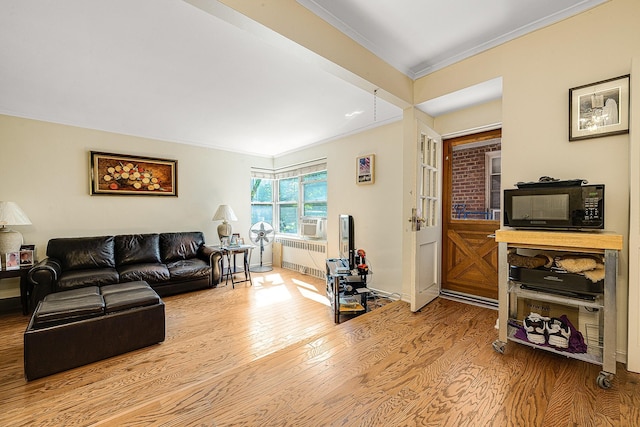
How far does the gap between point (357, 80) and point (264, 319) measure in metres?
2.65

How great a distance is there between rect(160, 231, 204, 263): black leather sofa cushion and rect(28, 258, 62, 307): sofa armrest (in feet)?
4.34

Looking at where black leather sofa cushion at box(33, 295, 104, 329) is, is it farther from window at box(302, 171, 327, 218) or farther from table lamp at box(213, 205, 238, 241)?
window at box(302, 171, 327, 218)

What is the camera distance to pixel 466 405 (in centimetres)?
138

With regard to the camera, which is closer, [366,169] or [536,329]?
[536,329]

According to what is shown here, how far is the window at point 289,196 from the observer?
16.5 ft

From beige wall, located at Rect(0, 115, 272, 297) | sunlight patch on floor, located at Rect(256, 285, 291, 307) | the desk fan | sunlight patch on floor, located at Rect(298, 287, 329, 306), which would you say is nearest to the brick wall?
sunlight patch on floor, located at Rect(298, 287, 329, 306)

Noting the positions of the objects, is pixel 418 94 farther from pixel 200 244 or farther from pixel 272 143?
pixel 200 244

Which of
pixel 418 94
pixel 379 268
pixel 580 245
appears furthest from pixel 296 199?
pixel 580 245

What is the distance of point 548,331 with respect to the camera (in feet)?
5.67

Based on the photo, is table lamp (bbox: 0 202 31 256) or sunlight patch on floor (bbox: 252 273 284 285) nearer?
table lamp (bbox: 0 202 31 256)

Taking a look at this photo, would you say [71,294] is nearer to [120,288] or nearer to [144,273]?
[120,288]

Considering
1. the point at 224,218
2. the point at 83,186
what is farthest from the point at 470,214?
the point at 83,186

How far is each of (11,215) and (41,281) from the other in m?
0.92

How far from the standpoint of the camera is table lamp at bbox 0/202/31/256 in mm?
3027
